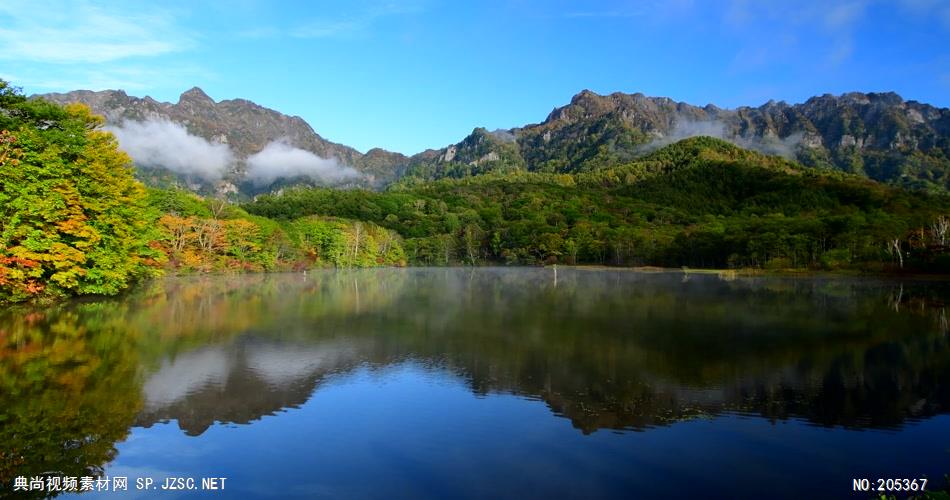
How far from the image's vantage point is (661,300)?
38.3 m

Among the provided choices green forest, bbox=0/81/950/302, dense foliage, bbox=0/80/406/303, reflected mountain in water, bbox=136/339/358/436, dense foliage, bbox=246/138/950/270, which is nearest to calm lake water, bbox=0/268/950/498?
reflected mountain in water, bbox=136/339/358/436

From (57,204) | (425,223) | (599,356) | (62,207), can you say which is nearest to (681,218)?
(425,223)

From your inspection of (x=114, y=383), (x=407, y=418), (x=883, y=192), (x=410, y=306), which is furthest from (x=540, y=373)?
(x=883, y=192)

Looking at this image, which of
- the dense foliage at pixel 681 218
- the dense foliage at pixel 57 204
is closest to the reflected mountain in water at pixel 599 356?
the dense foliage at pixel 57 204

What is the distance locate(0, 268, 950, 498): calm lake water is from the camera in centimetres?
944

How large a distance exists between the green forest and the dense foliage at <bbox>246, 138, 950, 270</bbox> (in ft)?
1.28

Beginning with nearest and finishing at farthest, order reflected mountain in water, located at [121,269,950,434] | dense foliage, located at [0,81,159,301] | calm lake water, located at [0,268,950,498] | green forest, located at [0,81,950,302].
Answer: calm lake water, located at [0,268,950,498]
reflected mountain in water, located at [121,269,950,434]
dense foliage, located at [0,81,159,301]
green forest, located at [0,81,950,302]

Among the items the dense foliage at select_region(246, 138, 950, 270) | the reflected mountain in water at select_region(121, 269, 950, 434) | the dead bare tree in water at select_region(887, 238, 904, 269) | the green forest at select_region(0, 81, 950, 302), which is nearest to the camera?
the reflected mountain in water at select_region(121, 269, 950, 434)

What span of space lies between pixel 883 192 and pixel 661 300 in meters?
120

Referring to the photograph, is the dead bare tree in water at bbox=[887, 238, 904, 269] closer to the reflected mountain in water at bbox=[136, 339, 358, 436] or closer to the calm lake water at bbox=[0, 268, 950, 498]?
the calm lake water at bbox=[0, 268, 950, 498]

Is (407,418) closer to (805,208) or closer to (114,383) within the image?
(114,383)

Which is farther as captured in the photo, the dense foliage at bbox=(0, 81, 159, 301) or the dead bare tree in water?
the dead bare tree in water

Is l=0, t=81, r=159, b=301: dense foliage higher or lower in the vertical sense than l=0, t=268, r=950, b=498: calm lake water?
higher

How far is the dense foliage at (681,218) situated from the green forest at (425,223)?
39cm
